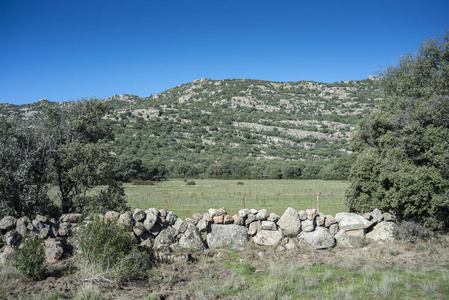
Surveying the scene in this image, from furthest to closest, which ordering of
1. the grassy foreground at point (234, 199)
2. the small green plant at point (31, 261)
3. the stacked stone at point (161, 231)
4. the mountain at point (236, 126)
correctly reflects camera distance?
the mountain at point (236, 126), the grassy foreground at point (234, 199), the stacked stone at point (161, 231), the small green plant at point (31, 261)

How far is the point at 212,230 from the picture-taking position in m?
10.4

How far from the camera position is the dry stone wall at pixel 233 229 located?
9.01 metres

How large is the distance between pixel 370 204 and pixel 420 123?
4.19 m

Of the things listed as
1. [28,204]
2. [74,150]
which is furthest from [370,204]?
[28,204]

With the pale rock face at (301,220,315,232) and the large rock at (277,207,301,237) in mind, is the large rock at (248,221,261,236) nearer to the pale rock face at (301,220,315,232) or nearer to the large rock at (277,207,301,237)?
the large rock at (277,207,301,237)

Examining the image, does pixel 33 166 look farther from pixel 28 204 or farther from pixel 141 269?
pixel 141 269

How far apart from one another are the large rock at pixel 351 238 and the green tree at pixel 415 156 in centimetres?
158

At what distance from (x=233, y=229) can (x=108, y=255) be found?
4.53 meters

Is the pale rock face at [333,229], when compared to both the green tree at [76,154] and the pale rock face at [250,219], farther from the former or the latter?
the green tree at [76,154]

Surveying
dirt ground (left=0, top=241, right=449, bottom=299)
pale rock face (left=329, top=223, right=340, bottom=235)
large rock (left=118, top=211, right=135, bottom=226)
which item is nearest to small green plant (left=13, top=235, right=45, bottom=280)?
dirt ground (left=0, top=241, right=449, bottom=299)

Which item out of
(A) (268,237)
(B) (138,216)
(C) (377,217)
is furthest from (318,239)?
(B) (138,216)

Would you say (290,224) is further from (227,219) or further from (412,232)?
(412,232)

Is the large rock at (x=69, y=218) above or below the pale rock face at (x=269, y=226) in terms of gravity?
above

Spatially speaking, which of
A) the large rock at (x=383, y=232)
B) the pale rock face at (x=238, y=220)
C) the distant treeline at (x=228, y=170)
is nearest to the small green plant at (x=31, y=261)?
the pale rock face at (x=238, y=220)
